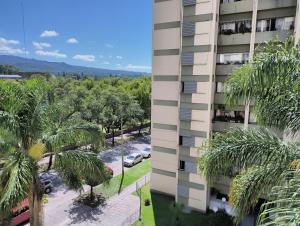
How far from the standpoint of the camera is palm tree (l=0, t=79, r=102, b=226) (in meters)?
9.59

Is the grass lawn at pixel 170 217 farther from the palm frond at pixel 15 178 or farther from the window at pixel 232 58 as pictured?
the palm frond at pixel 15 178

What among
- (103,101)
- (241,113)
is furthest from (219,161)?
(103,101)

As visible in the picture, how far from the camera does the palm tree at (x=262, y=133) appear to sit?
287 inches

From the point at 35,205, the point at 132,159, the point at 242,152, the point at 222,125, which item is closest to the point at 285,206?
the point at 242,152

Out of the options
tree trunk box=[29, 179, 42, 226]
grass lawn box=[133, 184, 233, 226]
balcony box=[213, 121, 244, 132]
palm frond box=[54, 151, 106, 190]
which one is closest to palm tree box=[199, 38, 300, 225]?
palm frond box=[54, 151, 106, 190]

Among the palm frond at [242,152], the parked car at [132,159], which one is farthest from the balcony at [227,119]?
the parked car at [132,159]

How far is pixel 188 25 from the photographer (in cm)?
1770

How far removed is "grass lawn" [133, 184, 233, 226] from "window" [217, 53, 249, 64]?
1023 centimetres

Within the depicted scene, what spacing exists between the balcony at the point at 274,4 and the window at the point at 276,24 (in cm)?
75

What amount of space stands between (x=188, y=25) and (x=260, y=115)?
11.3m

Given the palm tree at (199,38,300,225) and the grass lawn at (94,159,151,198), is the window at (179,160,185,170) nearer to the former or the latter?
the grass lawn at (94,159,151,198)

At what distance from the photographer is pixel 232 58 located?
17641 millimetres

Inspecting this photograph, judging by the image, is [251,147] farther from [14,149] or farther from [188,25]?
[188,25]

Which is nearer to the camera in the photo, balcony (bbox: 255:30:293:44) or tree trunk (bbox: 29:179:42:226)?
tree trunk (bbox: 29:179:42:226)
